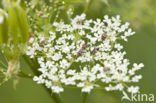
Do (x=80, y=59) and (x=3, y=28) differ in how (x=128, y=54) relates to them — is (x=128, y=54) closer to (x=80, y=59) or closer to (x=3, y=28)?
(x=80, y=59)

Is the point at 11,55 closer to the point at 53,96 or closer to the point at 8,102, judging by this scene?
the point at 53,96

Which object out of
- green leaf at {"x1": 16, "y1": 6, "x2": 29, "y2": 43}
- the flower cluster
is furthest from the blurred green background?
green leaf at {"x1": 16, "y1": 6, "x2": 29, "y2": 43}

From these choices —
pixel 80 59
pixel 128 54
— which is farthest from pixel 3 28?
pixel 128 54

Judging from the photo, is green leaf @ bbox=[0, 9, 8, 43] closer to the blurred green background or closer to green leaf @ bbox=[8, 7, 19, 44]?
green leaf @ bbox=[8, 7, 19, 44]

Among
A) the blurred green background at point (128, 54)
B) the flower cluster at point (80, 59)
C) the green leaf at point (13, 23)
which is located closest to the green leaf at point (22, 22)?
the green leaf at point (13, 23)

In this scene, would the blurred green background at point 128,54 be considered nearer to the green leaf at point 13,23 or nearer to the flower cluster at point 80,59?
the flower cluster at point 80,59

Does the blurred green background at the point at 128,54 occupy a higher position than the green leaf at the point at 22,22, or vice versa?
the blurred green background at the point at 128,54

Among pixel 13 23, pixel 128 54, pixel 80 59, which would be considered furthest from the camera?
pixel 128 54
